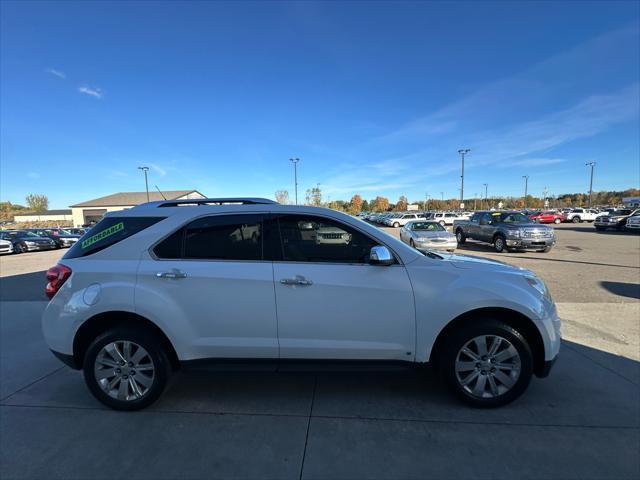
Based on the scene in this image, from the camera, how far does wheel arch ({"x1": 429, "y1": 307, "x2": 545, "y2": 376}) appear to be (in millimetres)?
2898

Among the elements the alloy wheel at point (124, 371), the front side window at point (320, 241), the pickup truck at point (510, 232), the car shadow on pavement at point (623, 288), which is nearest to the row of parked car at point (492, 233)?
the pickup truck at point (510, 232)

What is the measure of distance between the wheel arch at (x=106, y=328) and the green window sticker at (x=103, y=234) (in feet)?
2.24

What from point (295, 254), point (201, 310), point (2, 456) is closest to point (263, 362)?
point (201, 310)

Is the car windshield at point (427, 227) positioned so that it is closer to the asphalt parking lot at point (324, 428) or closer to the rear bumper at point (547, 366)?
the asphalt parking lot at point (324, 428)

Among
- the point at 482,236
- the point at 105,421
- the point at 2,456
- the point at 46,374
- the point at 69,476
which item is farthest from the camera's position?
the point at 482,236

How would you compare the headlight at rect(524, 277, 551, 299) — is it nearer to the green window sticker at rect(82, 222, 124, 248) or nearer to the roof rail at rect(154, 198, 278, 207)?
the roof rail at rect(154, 198, 278, 207)

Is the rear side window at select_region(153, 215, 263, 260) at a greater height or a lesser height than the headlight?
greater

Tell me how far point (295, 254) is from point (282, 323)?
611mm

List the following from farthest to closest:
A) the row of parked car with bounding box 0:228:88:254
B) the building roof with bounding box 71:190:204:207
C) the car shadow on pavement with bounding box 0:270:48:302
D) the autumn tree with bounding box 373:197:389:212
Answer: the autumn tree with bounding box 373:197:389:212 < the building roof with bounding box 71:190:204:207 < the row of parked car with bounding box 0:228:88:254 < the car shadow on pavement with bounding box 0:270:48:302

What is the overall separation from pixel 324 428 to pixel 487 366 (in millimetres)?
1509

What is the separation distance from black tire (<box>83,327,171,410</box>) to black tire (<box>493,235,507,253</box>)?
14.7 metres

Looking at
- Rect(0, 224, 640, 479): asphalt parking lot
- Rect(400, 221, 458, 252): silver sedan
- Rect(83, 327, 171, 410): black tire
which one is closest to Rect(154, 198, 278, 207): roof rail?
Rect(83, 327, 171, 410): black tire

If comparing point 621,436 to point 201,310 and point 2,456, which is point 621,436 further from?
point 2,456

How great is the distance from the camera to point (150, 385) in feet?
9.68
